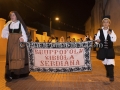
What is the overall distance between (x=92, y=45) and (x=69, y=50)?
2.26 ft

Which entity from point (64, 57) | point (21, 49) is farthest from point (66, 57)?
point (21, 49)

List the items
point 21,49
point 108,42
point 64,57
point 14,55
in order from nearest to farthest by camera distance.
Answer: point 64,57, point 108,42, point 14,55, point 21,49

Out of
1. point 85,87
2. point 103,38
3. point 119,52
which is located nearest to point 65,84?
point 85,87

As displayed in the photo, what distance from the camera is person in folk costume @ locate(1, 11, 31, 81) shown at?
275 inches

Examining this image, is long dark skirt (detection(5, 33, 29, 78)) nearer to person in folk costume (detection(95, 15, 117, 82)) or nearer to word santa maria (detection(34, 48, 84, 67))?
word santa maria (detection(34, 48, 84, 67))

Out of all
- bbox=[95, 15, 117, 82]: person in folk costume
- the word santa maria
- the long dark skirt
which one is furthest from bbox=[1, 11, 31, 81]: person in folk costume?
bbox=[95, 15, 117, 82]: person in folk costume

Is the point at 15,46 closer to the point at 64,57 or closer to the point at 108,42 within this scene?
the point at 64,57

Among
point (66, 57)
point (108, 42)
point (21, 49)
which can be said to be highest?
point (108, 42)

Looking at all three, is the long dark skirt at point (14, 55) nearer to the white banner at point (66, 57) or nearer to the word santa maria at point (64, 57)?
the white banner at point (66, 57)

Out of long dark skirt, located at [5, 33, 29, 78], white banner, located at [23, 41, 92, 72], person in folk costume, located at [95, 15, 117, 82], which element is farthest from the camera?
long dark skirt, located at [5, 33, 29, 78]

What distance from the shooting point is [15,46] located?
279 inches

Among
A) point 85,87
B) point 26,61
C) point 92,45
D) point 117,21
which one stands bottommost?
point 85,87

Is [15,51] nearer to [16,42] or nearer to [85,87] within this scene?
[16,42]

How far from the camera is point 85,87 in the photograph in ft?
20.2
